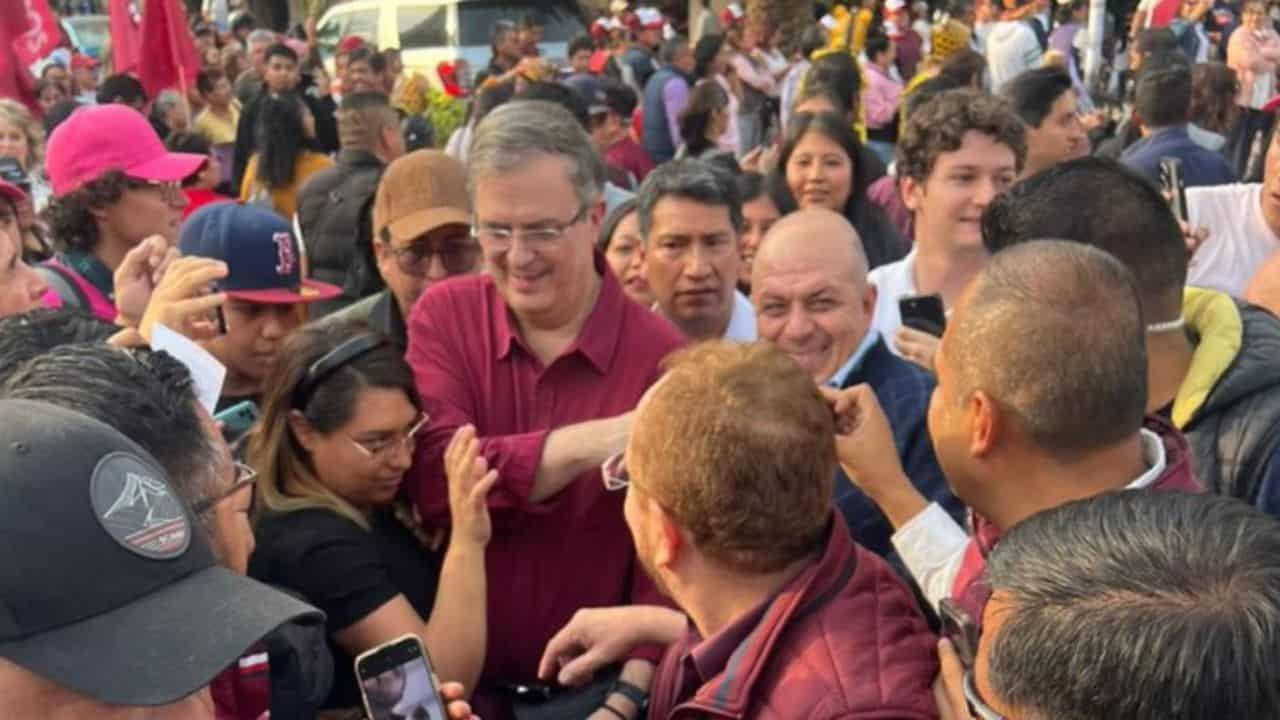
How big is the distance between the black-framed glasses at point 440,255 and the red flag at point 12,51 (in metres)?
4.18

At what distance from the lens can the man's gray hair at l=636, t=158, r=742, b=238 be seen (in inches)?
153

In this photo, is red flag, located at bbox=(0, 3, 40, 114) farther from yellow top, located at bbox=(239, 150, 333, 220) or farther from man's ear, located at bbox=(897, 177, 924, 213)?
man's ear, located at bbox=(897, 177, 924, 213)

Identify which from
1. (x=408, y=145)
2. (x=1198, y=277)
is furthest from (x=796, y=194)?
(x=408, y=145)

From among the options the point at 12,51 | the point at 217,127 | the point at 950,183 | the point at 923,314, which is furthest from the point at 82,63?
the point at 923,314

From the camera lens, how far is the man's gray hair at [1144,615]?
126 centimetres

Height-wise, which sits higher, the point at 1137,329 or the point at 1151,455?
the point at 1137,329

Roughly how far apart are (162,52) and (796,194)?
4.35m

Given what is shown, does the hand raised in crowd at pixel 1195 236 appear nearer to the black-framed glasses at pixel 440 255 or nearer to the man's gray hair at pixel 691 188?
the man's gray hair at pixel 691 188

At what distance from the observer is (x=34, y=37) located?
23.4ft

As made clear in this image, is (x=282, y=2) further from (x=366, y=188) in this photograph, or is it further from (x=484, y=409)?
(x=484, y=409)

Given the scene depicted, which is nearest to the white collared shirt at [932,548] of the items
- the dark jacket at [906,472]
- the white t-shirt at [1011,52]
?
the dark jacket at [906,472]

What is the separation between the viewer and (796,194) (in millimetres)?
5355

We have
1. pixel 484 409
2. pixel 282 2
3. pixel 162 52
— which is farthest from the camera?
pixel 282 2

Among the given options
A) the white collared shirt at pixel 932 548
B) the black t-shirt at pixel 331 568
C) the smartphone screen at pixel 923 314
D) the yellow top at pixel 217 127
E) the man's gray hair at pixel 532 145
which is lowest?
the yellow top at pixel 217 127
